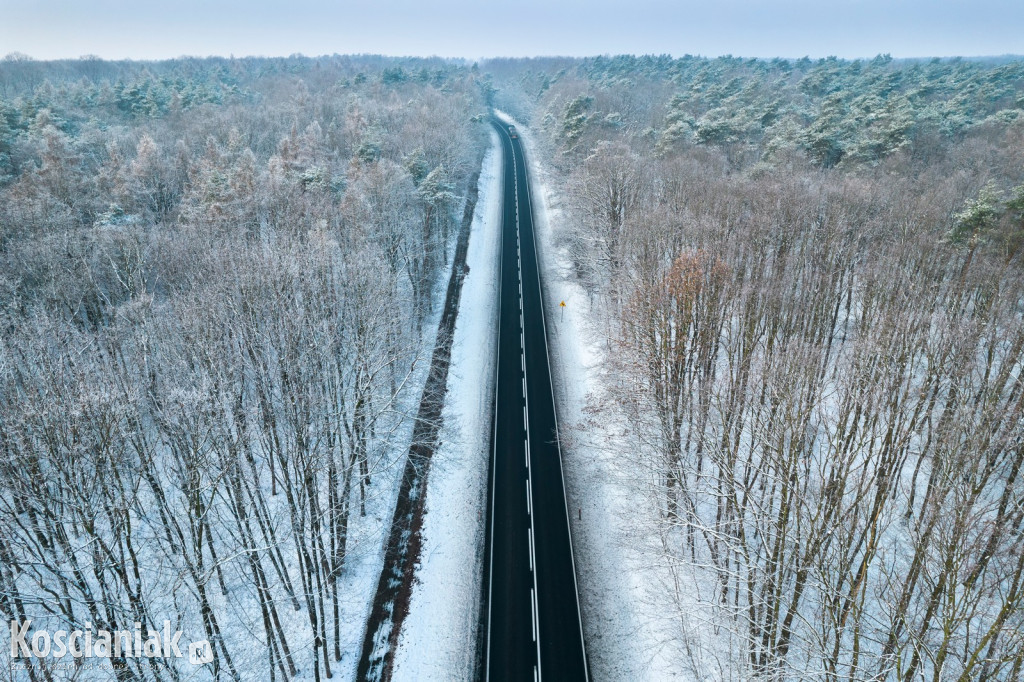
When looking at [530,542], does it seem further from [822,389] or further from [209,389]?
[209,389]

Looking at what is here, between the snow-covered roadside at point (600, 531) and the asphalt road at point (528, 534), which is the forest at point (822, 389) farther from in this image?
Answer: the asphalt road at point (528, 534)

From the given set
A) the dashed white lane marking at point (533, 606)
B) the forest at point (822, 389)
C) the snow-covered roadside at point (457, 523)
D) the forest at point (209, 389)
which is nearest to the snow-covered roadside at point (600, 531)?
the forest at point (822, 389)

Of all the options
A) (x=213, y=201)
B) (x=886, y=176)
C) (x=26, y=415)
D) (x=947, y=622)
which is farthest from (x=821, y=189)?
(x=213, y=201)

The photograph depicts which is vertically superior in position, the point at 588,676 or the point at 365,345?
the point at 365,345

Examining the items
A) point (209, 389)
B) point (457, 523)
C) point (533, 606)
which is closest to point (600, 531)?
point (533, 606)

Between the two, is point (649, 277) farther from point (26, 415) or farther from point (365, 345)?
point (26, 415)

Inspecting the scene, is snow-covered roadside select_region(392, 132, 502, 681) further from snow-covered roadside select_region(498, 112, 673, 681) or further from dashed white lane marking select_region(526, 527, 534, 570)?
snow-covered roadside select_region(498, 112, 673, 681)

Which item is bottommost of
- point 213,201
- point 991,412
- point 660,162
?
point 991,412
